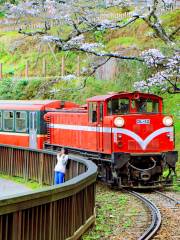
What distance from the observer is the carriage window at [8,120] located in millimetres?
25281

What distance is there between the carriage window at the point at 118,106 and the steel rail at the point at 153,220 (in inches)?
120

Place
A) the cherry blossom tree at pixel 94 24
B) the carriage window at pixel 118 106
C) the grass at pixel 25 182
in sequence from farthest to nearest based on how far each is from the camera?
the grass at pixel 25 182 → the carriage window at pixel 118 106 → the cherry blossom tree at pixel 94 24

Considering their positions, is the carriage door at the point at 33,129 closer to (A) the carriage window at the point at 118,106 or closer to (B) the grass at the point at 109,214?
(A) the carriage window at the point at 118,106

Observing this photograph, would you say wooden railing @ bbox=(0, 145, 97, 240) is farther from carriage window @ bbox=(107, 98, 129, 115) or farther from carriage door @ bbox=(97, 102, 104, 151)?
carriage window @ bbox=(107, 98, 129, 115)

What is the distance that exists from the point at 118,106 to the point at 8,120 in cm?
974

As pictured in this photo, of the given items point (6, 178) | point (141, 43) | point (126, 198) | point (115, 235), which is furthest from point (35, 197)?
point (141, 43)

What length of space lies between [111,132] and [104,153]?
2.90 feet

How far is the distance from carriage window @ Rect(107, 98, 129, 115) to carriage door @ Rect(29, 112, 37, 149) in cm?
705

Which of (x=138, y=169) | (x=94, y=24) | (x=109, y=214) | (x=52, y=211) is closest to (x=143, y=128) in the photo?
(x=138, y=169)

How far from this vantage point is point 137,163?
55.6 ft

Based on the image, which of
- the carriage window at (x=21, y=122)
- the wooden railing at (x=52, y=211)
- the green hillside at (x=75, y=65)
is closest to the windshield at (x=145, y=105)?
the wooden railing at (x=52, y=211)

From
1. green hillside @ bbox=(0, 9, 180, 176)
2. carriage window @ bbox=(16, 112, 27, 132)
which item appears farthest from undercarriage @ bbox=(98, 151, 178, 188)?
carriage window @ bbox=(16, 112, 27, 132)

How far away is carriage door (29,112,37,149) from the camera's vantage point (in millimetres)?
23500

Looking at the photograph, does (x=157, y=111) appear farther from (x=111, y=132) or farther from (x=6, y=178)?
(x=6, y=178)
